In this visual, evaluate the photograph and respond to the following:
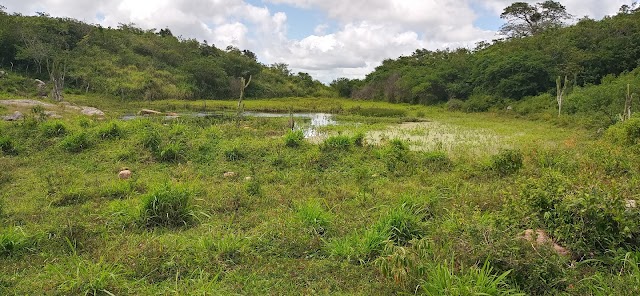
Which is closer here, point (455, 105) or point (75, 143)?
point (75, 143)

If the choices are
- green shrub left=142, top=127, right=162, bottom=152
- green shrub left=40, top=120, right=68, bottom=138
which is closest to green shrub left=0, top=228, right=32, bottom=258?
green shrub left=142, top=127, right=162, bottom=152

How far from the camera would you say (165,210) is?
18.8 ft

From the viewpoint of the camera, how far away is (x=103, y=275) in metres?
3.91

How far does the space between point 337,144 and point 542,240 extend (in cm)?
688

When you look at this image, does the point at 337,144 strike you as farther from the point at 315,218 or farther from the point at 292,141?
the point at 315,218

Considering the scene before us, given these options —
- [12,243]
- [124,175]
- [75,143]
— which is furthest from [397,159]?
[75,143]

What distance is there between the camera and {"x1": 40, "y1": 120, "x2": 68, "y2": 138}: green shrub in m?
11.6

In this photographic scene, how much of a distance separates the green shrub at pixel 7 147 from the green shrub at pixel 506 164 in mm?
11343

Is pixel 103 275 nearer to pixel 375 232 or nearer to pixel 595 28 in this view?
pixel 375 232

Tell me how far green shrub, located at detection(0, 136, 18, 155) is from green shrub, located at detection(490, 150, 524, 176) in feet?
37.2

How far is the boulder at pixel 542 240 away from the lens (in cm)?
430

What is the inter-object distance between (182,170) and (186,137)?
9.35 feet

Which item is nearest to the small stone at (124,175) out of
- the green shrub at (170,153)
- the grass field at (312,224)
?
the grass field at (312,224)

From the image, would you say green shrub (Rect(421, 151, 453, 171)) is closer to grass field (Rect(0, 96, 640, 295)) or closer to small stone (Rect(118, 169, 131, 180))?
grass field (Rect(0, 96, 640, 295))
